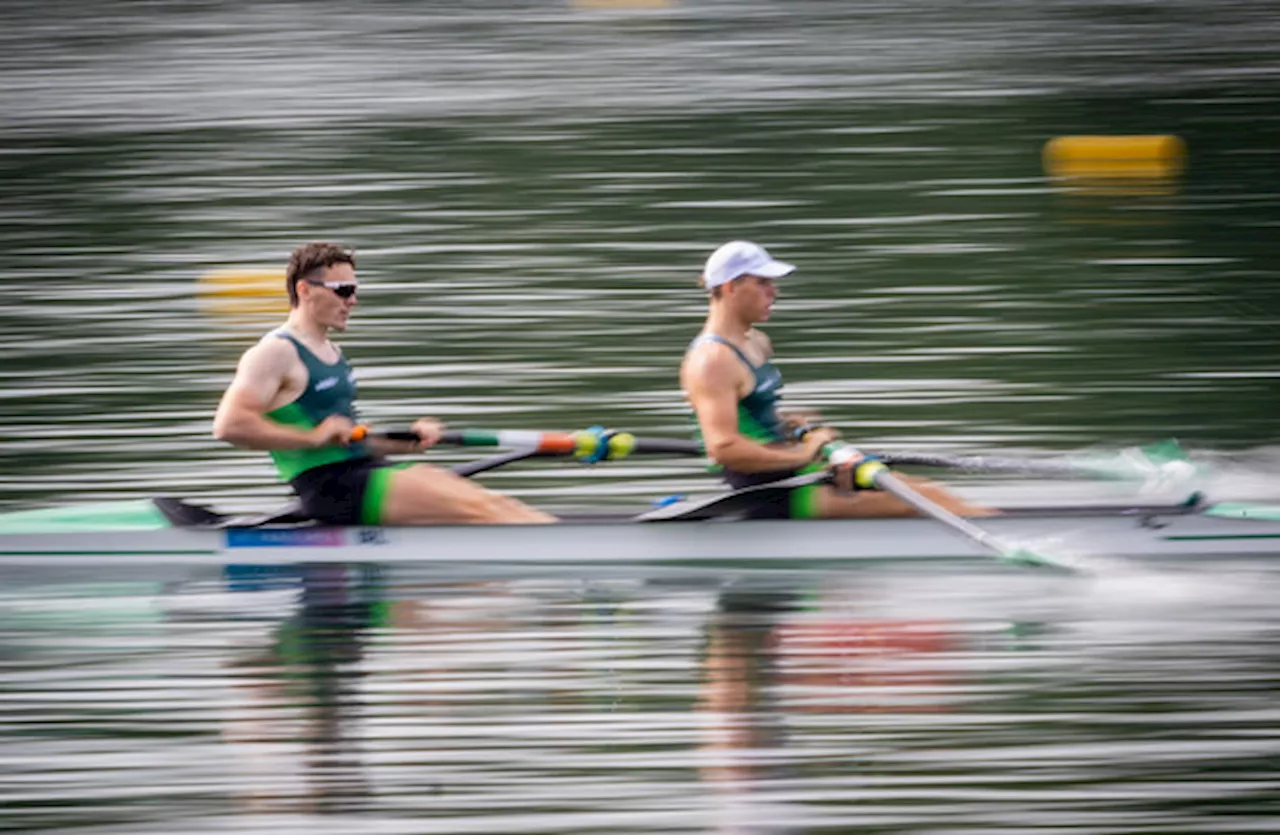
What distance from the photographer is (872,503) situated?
30.7 feet

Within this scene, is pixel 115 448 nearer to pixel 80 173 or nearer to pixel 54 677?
pixel 54 677

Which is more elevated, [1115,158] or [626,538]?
[1115,158]

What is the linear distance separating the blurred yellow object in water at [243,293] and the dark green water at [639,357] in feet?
0.31

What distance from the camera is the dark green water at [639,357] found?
22.6 feet

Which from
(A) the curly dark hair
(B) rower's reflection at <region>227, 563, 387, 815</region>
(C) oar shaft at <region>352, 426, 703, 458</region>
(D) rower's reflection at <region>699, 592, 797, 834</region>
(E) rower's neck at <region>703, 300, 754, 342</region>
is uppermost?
(A) the curly dark hair

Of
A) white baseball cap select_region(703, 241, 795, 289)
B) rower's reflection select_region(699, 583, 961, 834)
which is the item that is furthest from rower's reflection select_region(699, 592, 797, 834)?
white baseball cap select_region(703, 241, 795, 289)

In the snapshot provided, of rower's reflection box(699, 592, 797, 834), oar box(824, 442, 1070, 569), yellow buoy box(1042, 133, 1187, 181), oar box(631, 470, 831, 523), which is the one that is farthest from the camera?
yellow buoy box(1042, 133, 1187, 181)

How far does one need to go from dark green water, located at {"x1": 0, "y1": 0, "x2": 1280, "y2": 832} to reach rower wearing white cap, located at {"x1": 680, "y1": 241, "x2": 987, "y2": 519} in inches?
16.7

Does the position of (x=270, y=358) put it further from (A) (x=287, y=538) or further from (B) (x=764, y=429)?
(B) (x=764, y=429)

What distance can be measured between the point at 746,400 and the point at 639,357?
4.15 meters

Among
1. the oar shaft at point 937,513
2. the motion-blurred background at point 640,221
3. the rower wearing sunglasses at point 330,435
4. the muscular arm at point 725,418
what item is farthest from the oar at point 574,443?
the motion-blurred background at point 640,221

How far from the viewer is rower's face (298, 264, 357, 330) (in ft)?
30.8

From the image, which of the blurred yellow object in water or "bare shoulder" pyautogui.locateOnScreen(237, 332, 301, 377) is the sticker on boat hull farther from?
the blurred yellow object in water

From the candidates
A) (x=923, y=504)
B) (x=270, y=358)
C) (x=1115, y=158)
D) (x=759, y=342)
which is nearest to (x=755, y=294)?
(x=759, y=342)
